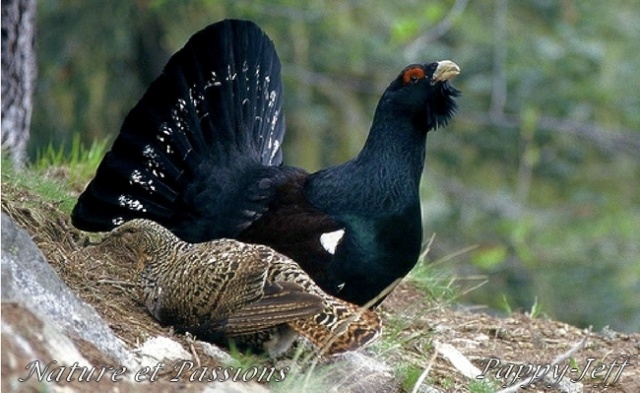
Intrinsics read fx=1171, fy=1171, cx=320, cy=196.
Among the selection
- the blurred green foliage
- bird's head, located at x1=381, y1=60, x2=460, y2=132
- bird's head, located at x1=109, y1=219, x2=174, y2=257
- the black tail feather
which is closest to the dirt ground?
bird's head, located at x1=109, y1=219, x2=174, y2=257

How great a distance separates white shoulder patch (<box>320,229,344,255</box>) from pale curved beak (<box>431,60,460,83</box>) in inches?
42.4

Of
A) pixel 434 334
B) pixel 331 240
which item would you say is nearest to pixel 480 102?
pixel 434 334

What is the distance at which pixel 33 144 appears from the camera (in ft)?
37.8

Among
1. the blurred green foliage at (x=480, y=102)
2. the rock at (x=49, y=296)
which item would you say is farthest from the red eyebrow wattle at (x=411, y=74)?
the blurred green foliage at (x=480, y=102)

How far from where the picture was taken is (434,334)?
6258mm

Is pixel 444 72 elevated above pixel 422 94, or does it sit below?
above

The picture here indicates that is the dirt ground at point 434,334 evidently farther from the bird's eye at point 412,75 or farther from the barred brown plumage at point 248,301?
the bird's eye at point 412,75

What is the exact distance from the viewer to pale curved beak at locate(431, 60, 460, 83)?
6535mm

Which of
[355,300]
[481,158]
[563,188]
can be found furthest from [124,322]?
[563,188]

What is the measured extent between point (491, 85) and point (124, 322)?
7.78 meters

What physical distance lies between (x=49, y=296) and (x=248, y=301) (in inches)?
35.6

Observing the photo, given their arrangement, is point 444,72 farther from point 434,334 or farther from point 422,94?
point 434,334

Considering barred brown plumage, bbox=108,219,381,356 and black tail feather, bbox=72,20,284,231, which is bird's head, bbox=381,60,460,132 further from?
barred brown plumage, bbox=108,219,381,356

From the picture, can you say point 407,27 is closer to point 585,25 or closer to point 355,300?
point 585,25
